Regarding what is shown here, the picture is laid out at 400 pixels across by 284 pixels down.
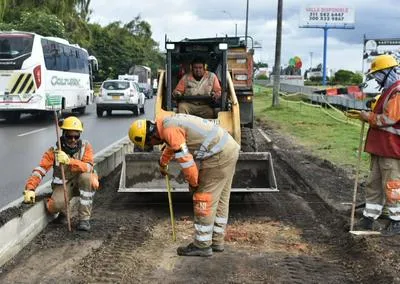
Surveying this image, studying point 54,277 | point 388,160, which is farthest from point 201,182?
point 388,160

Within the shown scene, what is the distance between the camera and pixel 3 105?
22500 millimetres

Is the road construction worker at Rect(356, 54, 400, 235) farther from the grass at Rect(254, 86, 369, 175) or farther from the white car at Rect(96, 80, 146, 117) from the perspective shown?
→ the white car at Rect(96, 80, 146, 117)

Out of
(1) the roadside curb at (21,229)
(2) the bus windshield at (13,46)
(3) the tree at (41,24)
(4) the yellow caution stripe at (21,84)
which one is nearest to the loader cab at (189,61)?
(1) the roadside curb at (21,229)

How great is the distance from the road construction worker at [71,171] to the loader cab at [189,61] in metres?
3.12

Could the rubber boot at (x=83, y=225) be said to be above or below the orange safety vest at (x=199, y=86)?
below

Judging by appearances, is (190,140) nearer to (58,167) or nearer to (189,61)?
(58,167)

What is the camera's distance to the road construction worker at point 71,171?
7.27 meters

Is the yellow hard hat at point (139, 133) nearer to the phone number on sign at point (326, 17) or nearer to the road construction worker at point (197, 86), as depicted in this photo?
the road construction worker at point (197, 86)

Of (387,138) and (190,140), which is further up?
(190,140)

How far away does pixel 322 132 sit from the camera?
2044 cm

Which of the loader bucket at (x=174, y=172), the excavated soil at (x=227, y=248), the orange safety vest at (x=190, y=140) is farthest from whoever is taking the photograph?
the loader bucket at (x=174, y=172)

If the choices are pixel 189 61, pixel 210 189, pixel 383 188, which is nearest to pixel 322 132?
pixel 189 61

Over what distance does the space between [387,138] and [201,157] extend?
95.6 inches

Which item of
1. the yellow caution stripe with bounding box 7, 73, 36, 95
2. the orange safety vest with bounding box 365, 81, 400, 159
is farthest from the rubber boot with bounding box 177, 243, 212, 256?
the yellow caution stripe with bounding box 7, 73, 36, 95
